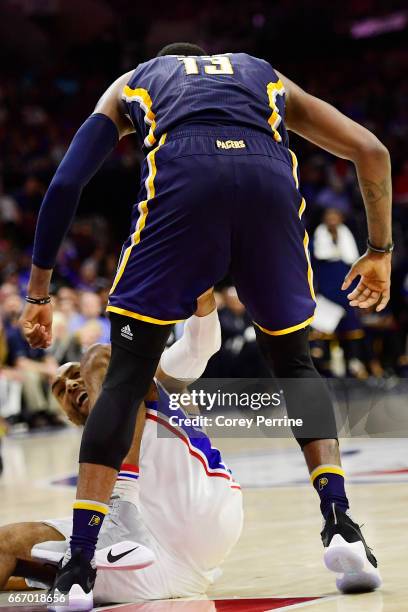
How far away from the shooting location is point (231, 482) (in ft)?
10.7

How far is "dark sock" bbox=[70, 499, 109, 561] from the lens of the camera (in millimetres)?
2762

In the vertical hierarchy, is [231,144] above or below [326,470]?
above

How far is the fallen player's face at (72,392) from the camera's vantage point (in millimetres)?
3486

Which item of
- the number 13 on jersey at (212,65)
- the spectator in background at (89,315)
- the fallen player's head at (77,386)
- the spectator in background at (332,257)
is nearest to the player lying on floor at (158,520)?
the fallen player's head at (77,386)

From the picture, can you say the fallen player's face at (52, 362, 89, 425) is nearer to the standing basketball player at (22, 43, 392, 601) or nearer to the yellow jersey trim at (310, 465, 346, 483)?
the standing basketball player at (22, 43, 392, 601)

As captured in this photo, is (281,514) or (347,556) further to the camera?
(281,514)

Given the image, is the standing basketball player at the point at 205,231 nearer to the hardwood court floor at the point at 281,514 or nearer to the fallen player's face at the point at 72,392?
the hardwood court floor at the point at 281,514

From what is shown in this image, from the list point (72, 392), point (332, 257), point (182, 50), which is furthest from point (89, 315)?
point (182, 50)

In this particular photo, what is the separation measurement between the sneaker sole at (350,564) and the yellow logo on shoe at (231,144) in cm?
108

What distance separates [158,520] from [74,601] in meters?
0.46

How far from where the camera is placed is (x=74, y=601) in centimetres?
272

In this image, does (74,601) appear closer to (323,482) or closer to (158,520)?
(158,520)

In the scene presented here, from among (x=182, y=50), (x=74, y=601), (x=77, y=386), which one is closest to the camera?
(x=74, y=601)

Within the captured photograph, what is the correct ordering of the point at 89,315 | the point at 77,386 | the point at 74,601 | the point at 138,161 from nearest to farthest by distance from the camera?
1. the point at 74,601
2. the point at 77,386
3. the point at 89,315
4. the point at 138,161
